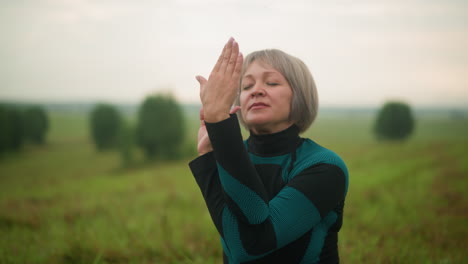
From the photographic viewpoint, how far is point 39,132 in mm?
53500

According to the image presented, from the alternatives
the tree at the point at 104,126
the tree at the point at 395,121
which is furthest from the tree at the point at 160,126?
the tree at the point at 395,121

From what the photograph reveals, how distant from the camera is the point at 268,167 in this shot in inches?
72.7

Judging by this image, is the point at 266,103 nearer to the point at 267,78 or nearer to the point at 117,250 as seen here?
the point at 267,78

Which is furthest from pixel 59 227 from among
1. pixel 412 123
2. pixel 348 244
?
pixel 412 123

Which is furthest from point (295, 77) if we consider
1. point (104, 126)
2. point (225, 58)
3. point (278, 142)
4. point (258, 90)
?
point (104, 126)

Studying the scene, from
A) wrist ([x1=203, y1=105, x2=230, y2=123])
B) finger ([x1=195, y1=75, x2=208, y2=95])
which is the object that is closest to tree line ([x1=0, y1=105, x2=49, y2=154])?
finger ([x1=195, y1=75, x2=208, y2=95])

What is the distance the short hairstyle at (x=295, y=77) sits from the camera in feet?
6.09

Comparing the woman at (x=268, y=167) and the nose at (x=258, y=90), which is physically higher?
the nose at (x=258, y=90)

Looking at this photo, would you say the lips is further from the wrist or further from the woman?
the wrist

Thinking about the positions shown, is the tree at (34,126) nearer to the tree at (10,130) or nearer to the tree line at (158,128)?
the tree line at (158,128)

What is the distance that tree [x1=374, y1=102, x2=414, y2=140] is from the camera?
38375 millimetres

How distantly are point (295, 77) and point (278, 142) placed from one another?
457 millimetres

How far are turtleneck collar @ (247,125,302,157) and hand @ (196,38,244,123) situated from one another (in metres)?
0.66

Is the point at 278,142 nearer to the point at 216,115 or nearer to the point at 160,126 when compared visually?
the point at 216,115
